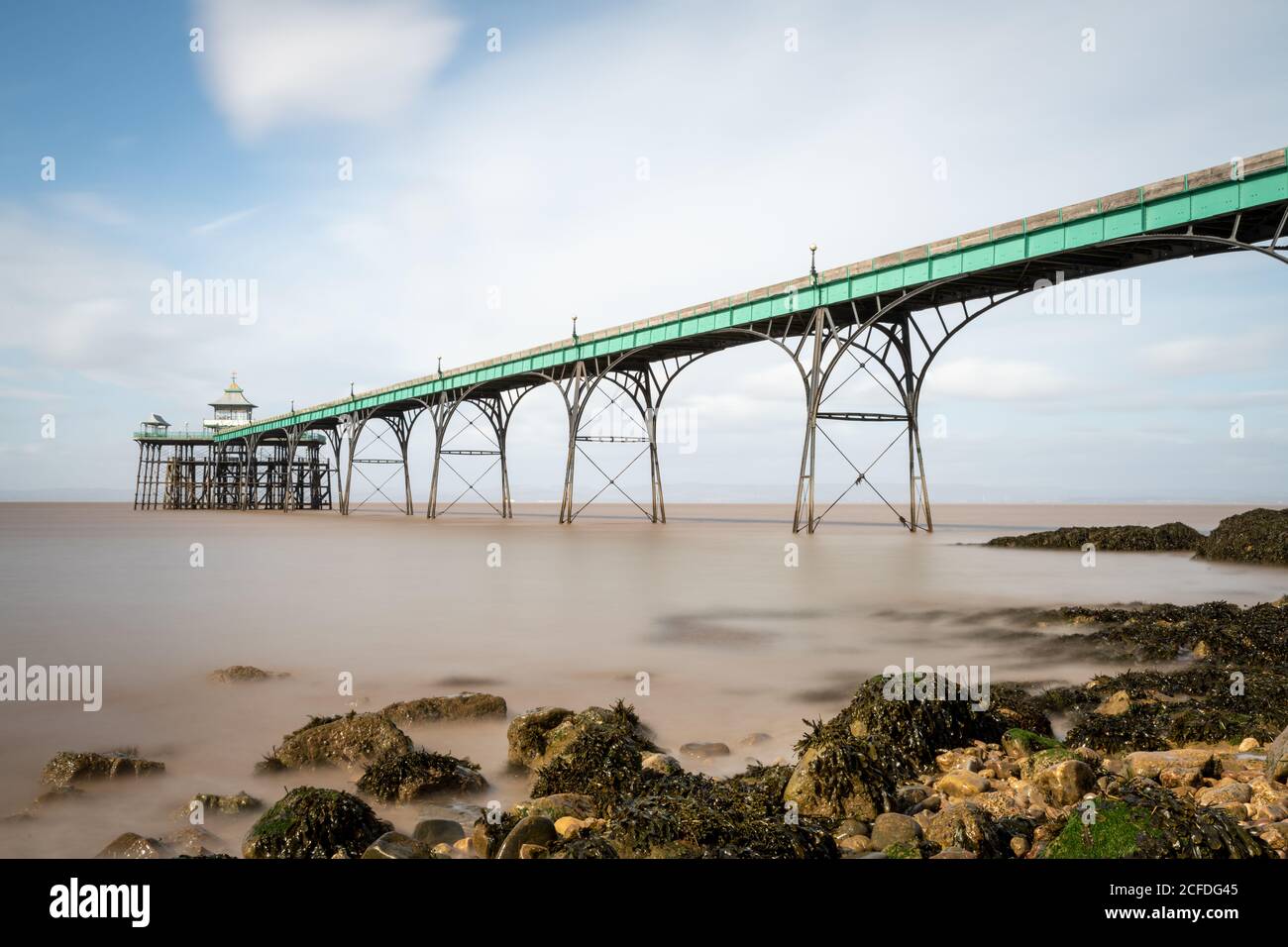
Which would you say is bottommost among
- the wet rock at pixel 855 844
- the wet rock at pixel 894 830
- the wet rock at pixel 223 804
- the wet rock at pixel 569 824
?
the wet rock at pixel 223 804

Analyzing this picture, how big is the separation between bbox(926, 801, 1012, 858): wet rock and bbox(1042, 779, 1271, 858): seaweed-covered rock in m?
0.27

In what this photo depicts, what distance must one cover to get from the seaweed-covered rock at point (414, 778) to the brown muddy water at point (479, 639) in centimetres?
19

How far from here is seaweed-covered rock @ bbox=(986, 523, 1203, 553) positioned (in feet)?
97.3

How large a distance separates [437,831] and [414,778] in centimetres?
113

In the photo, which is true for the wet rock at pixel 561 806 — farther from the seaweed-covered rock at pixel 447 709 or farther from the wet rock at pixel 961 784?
the seaweed-covered rock at pixel 447 709

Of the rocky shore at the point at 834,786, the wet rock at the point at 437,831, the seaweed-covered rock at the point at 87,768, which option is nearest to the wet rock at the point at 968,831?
the rocky shore at the point at 834,786

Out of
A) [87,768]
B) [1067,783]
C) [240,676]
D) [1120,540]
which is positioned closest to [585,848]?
[1067,783]

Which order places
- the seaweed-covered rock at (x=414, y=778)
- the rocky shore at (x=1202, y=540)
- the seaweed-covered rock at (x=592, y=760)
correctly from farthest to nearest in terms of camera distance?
the rocky shore at (x=1202, y=540)
the seaweed-covered rock at (x=414, y=778)
the seaweed-covered rock at (x=592, y=760)

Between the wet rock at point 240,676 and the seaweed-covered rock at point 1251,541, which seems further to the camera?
the seaweed-covered rock at point 1251,541

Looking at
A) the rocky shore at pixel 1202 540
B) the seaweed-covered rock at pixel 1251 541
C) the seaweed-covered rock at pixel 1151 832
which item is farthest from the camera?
the rocky shore at pixel 1202 540

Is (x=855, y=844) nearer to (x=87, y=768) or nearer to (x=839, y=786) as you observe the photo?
(x=839, y=786)

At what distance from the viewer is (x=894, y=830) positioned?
4.96 meters

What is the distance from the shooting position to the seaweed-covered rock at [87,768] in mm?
6551
